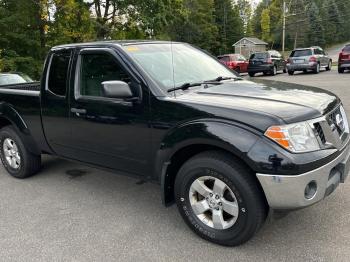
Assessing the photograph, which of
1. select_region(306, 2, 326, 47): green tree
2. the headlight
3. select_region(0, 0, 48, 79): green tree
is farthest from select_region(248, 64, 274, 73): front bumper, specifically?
select_region(306, 2, 326, 47): green tree

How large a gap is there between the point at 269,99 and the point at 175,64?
48.5 inches

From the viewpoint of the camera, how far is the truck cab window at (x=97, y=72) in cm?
401

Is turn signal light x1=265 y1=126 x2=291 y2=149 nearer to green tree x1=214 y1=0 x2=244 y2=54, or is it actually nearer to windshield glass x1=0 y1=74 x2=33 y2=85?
windshield glass x1=0 y1=74 x2=33 y2=85

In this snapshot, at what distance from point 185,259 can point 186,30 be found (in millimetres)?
59020

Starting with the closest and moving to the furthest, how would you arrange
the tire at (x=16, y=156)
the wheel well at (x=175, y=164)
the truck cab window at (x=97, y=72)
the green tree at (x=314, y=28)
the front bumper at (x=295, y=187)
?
the front bumper at (x=295, y=187) < the wheel well at (x=175, y=164) < the truck cab window at (x=97, y=72) < the tire at (x=16, y=156) < the green tree at (x=314, y=28)

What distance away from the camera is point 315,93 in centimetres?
380

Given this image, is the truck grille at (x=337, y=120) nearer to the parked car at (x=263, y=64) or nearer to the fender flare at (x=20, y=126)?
the fender flare at (x=20, y=126)

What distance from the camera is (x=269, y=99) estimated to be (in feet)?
11.1

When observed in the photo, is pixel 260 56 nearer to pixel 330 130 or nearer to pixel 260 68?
pixel 260 68

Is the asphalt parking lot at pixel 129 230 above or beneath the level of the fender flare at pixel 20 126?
beneath

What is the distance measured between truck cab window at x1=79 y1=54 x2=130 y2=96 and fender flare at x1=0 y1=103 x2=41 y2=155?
1.32 m

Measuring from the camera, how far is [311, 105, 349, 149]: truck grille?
124 inches

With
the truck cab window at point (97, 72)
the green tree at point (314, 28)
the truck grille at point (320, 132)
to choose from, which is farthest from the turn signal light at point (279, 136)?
the green tree at point (314, 28)

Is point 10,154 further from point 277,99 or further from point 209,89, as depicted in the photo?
point 277,99
